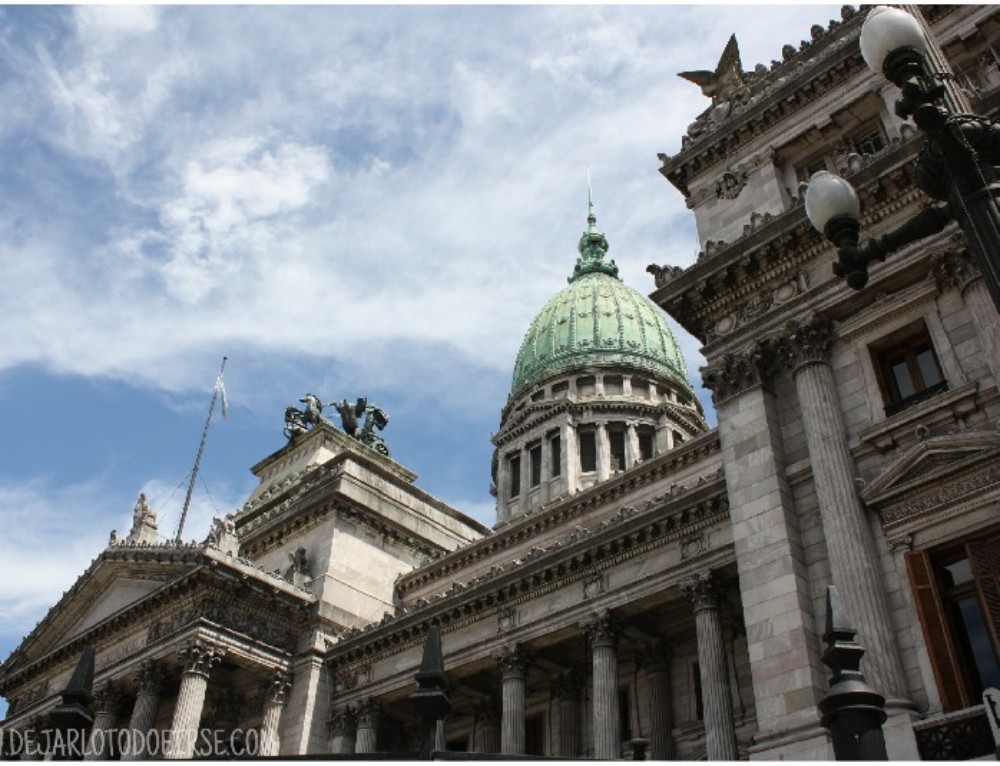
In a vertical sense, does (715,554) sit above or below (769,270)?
below

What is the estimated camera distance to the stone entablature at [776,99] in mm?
24312

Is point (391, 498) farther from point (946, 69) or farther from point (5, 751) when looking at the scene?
point (946, 69)

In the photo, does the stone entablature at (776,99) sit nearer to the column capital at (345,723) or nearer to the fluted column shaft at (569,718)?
the fluted column shaft at (569,718)

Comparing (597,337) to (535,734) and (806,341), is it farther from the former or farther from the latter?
(806,341)

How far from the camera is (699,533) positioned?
1057 inches

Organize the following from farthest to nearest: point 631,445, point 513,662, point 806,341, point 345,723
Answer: point 631,445, point 345,723, point 513,662, point 806,341

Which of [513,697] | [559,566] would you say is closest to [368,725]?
[513,697]

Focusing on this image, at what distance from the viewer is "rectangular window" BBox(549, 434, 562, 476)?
60.7 metres

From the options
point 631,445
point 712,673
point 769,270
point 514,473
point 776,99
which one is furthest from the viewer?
point 514,473

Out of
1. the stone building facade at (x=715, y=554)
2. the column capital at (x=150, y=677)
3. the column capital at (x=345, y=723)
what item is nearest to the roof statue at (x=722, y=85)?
the stone building facade at (x=715, y=554)

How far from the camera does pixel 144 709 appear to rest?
3450 cm

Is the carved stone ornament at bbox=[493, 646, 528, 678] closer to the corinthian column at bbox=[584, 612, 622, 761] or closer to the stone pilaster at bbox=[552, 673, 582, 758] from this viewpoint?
the stone pilaster at bbox=[552, 673, 582, 758]

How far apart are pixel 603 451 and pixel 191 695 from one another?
32.6 metres

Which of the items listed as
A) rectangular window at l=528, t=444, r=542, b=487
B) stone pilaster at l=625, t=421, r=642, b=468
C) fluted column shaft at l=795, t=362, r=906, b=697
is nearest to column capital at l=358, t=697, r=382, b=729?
fluted column shaft at l=795, t=362, r=906, b=697
